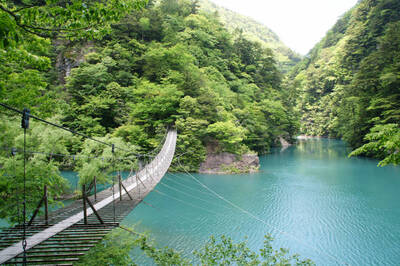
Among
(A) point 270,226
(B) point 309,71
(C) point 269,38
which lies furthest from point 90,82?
(C) point 269,38

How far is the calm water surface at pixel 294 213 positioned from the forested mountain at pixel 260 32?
5042 cm

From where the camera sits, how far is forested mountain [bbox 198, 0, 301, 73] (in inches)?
2346

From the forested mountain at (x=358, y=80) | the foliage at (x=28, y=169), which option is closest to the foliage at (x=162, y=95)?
the foliage at (x=28, y=169)

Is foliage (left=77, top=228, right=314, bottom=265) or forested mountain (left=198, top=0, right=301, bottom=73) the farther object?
forested mountain (left=198, top=0, right=301, bottom=73)

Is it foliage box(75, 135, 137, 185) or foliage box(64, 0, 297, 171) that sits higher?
foliage box(64, 0, 297, 171)

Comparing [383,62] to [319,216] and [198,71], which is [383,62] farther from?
[319,216]

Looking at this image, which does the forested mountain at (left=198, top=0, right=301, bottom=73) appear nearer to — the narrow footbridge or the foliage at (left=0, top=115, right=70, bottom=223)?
the foliage at (left=0, top=115, right=70, bottom=223)

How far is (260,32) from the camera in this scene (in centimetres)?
7456

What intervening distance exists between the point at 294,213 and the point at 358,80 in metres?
13.8

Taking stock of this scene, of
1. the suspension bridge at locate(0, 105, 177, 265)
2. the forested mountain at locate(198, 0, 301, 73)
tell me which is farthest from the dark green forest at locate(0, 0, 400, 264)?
the forested mountain at locate(198, 0, 301, 73)

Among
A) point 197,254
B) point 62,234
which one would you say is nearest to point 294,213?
point 197,254

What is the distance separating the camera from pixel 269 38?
72875 millimetres

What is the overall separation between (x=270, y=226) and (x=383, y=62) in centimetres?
1558

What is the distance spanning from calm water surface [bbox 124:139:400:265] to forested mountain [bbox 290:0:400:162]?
213 centimetres
